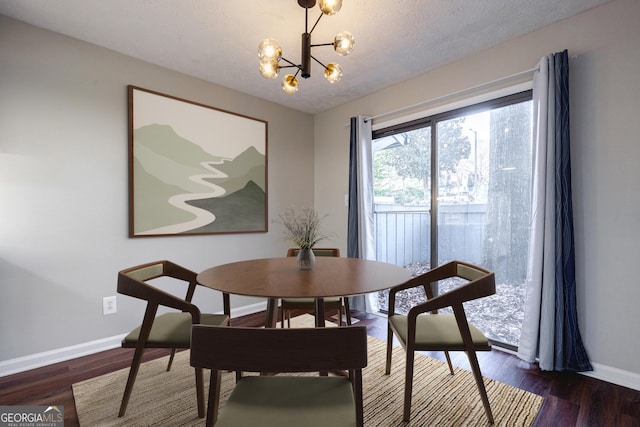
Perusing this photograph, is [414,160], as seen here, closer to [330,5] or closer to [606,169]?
[606,169]

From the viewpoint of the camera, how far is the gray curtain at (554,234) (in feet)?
6.39

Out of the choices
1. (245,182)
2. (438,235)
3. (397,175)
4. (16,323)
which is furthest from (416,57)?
(16,323)

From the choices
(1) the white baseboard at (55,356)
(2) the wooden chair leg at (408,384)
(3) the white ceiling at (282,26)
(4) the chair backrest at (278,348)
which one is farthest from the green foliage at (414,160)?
(1) the white baseboard at (55,356)

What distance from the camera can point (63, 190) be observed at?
2.18 m

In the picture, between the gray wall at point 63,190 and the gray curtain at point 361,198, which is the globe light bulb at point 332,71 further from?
the gray wall at point 63,190

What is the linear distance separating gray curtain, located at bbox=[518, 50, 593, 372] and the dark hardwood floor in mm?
147

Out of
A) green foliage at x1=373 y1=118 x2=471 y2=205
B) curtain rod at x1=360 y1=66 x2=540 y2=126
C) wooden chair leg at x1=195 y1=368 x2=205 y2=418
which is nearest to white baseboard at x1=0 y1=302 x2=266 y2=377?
wooden chair leg at x1=195 y1=368 x2=205 y2=418

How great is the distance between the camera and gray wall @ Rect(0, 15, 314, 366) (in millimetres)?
2008

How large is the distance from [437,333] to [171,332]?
143 cm

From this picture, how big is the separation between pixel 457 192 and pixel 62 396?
127 inches

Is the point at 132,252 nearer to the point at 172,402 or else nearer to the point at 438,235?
the point at 172,402

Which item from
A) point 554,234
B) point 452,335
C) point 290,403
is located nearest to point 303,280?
point 290,403

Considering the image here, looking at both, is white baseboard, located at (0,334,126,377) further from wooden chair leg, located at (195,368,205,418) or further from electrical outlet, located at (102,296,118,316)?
wooden chair leg, located at (195,368,205,418)

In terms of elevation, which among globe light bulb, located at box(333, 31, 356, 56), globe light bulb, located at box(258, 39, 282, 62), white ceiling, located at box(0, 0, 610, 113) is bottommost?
globe light bulb, located at box(258, 39, 282, 62)
